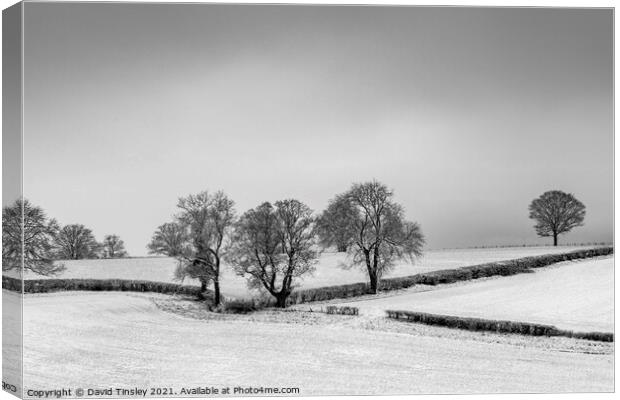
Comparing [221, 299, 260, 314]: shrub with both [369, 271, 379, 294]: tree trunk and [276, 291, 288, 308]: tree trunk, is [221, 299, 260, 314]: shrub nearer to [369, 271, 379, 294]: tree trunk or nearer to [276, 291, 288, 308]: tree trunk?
[276, 291, 288, 308]: tree trunk

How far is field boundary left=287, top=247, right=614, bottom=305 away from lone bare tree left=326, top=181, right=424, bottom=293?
0.33 metres

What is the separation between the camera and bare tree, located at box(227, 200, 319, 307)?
13180 millimetres

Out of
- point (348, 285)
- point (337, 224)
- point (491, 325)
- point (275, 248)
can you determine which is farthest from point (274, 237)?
point (491, 325)

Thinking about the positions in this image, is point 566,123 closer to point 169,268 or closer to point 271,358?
point 271,358

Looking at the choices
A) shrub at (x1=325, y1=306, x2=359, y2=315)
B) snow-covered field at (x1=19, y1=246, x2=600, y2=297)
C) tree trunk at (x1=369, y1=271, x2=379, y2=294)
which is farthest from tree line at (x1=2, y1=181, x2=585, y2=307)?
shrub at (x1=325, y1=306, x2=359, y2=315)

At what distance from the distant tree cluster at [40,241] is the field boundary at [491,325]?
4805 mm


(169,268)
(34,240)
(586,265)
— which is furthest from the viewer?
(586,265)

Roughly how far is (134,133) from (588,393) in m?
7.74

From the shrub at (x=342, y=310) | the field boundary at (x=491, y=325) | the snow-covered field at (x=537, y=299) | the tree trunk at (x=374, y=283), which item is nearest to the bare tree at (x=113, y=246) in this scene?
the shrub at (x=342, y=310)

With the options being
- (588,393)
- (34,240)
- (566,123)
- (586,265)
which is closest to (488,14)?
(566,123)

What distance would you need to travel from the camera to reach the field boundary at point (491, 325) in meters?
13.2

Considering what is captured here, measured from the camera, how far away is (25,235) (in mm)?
12016

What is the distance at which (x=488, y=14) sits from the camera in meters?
12.7

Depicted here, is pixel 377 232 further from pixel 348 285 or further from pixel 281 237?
pixel 281 237
